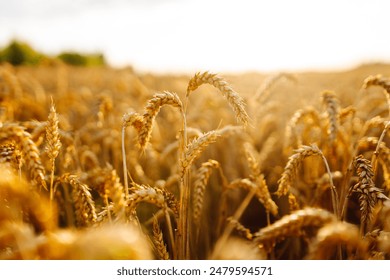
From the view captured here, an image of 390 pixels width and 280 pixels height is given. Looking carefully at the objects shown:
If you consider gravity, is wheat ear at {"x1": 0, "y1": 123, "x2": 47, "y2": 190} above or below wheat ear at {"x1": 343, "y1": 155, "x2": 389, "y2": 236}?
above

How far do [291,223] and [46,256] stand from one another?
70 centimetres

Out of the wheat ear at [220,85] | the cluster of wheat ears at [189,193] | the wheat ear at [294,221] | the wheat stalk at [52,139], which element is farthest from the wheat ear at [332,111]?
the wheat stalk at [52,139]

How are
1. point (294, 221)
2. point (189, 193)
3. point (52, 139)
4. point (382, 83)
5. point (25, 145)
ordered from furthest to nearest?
point (382, 83), point (189, 193), point (52, 139), point (25, 145), point (294, 221)

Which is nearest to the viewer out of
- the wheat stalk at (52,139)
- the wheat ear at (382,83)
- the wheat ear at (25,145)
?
the wheat ear at (25,145)

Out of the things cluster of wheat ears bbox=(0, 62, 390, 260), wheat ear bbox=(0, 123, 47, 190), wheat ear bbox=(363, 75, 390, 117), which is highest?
wheat ear bbox=(363, 75, 390, 117)

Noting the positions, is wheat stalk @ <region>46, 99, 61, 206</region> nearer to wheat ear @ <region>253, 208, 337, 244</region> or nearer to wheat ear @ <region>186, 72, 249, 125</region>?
wheat ear @ <region>186, 72, 249, 125</region>

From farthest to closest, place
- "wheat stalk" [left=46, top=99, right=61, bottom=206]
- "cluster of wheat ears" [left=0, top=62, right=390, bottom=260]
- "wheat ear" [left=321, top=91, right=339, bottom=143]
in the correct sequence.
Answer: "wheat ear" [left=321, top=91, right=339, bottom=143] < "wheat stalk" [left=46, top=99, right=61, bottom=206] < "cluster of wheat ears" [left=0, top=62, right=390, bottom=260]

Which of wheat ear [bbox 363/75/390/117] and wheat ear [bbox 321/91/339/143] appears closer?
wheat ear [bbox 321/91/339/143]

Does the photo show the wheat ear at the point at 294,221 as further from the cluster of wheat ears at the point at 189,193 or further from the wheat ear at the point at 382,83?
the wheat ear at the point at 382,83

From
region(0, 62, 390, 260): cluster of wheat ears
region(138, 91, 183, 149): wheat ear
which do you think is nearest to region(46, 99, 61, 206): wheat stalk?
region(0, 62, 390, 260): cluster of wheat ears

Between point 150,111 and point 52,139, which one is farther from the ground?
point 150,111

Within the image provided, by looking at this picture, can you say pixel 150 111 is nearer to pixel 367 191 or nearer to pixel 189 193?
pixel 189 193

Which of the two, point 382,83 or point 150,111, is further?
point 382,83

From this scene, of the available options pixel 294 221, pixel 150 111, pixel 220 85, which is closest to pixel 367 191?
pixel 294 221
